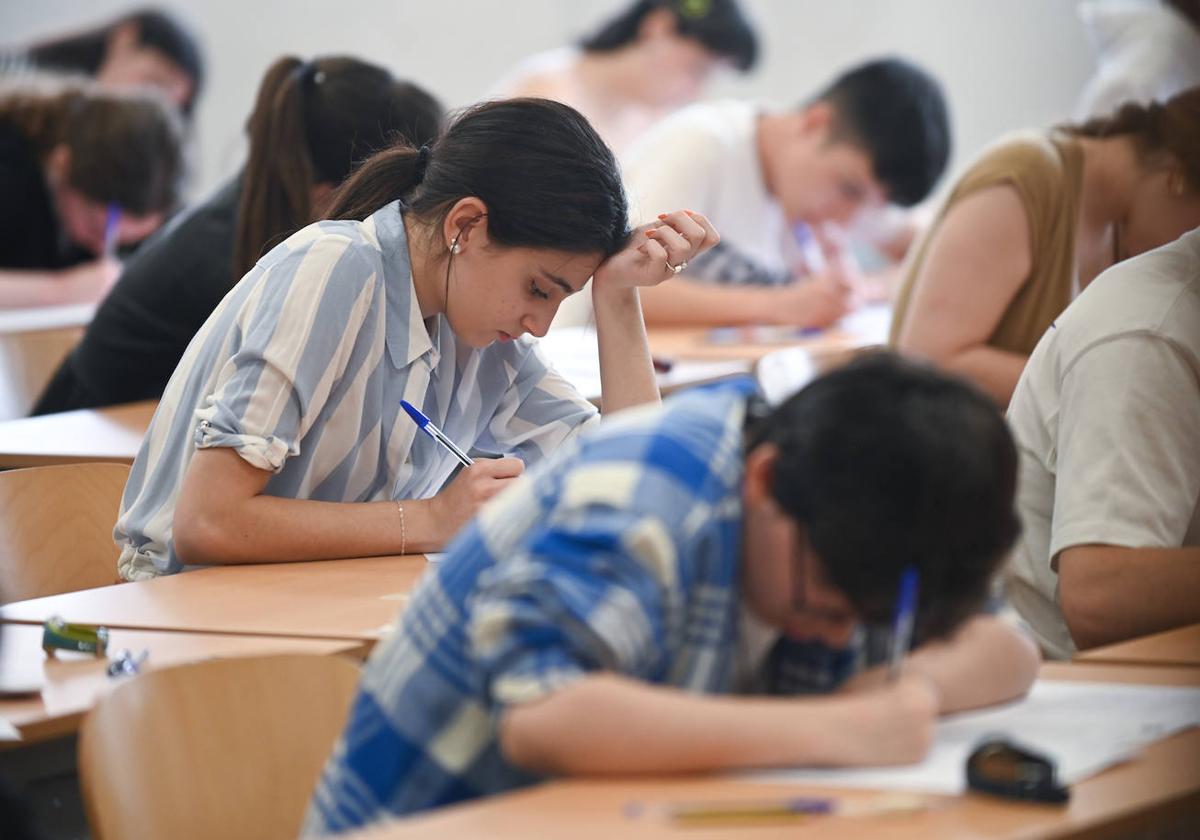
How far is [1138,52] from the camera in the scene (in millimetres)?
4656

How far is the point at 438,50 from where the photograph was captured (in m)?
6.80

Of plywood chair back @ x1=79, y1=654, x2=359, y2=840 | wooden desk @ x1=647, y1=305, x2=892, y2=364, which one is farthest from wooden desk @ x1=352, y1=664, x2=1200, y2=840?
wooden desk @ x1=647, y1=305, x2=892, y2=364

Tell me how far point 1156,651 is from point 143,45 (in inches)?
209

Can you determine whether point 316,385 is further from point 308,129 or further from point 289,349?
point 308,129

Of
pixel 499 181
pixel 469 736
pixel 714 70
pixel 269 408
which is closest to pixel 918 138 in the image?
pixel 714 70

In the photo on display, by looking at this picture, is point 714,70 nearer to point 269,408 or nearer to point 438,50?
point 438,50

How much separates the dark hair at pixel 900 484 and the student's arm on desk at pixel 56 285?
13.2 feet

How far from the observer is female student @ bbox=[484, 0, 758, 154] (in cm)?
512

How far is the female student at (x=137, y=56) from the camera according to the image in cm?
612

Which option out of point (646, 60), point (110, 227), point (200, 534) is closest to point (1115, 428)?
point (200, 534)

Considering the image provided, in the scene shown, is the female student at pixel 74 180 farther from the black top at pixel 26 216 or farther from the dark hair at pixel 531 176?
the dark hair at pixel 531 176

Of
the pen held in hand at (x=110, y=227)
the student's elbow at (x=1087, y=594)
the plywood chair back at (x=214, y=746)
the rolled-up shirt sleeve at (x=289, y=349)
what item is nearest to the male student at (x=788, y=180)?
the pen held in hand at (x=110, y=227)

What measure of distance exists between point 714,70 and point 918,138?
156 centimetres

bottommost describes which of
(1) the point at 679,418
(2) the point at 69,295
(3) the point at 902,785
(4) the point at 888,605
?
(2) the point at 69,295
